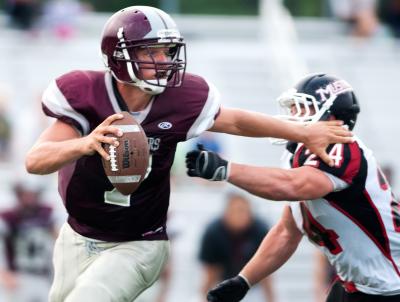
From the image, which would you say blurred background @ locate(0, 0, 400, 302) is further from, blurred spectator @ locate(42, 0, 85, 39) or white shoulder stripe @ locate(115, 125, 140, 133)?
white shoulder stripe @ locate(115, 125, 140, 133)

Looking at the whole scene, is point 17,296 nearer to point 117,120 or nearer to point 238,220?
point 238,220

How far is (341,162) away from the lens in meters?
5.38

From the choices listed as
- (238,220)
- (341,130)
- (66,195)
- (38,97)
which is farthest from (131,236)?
(38,97)

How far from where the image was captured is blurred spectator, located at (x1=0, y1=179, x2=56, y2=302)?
9.09m

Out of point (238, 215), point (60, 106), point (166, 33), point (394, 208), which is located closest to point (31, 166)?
point (60, 106)

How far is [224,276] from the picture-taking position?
9.18 metres

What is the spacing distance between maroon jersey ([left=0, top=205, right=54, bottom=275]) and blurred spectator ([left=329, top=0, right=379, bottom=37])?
573cm

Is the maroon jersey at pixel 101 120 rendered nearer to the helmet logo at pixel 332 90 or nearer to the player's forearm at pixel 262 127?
the player's forearm at pixel 262 127

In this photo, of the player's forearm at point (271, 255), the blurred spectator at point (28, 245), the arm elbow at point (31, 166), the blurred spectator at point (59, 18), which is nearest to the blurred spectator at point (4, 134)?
the blurred spectator at point (28, 245)

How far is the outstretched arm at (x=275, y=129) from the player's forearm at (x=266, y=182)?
0.16 meters

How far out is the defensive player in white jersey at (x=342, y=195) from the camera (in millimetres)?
5328

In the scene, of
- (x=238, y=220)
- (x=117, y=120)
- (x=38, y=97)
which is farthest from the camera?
(x=38, y=97)

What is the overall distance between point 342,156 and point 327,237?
0.43 m

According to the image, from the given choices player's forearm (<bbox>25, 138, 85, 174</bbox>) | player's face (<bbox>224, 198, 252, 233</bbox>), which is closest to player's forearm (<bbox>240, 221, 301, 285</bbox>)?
player's forearm (<bbox>25, 138, 85, 174</bbox>)
